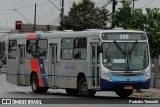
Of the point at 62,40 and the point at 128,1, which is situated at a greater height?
the point at 128,1

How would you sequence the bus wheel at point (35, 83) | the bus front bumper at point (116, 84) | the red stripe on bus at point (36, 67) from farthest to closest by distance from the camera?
1. the bus wheel at point (35, 83)
2. the red stripe on bus at point (36, 67)
3. the bus front bumper at point (116, 84)

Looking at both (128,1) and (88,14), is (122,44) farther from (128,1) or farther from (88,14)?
(88,14)

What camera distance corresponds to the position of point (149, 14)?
107ft

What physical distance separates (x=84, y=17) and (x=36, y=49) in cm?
4028

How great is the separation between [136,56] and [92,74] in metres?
2.03

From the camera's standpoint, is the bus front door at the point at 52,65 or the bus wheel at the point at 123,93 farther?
the bus front door at the point at 52,65

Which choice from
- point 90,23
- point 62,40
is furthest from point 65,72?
point 90,23

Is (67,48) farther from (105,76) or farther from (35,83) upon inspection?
(35,83)

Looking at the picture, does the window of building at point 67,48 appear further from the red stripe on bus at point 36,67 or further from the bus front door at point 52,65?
the red stripe on bus at point 36,67

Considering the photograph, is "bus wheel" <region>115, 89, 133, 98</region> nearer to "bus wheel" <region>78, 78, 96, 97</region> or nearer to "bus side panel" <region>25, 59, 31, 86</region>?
"bus wheel" <region>78, 78, 96, 97</region>

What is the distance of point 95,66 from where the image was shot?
956 inches

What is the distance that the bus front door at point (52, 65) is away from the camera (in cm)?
2752

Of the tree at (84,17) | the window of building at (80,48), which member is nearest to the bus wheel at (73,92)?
the window of building at (80,48)

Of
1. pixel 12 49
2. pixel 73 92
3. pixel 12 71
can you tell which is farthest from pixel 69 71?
pixel 12 49
